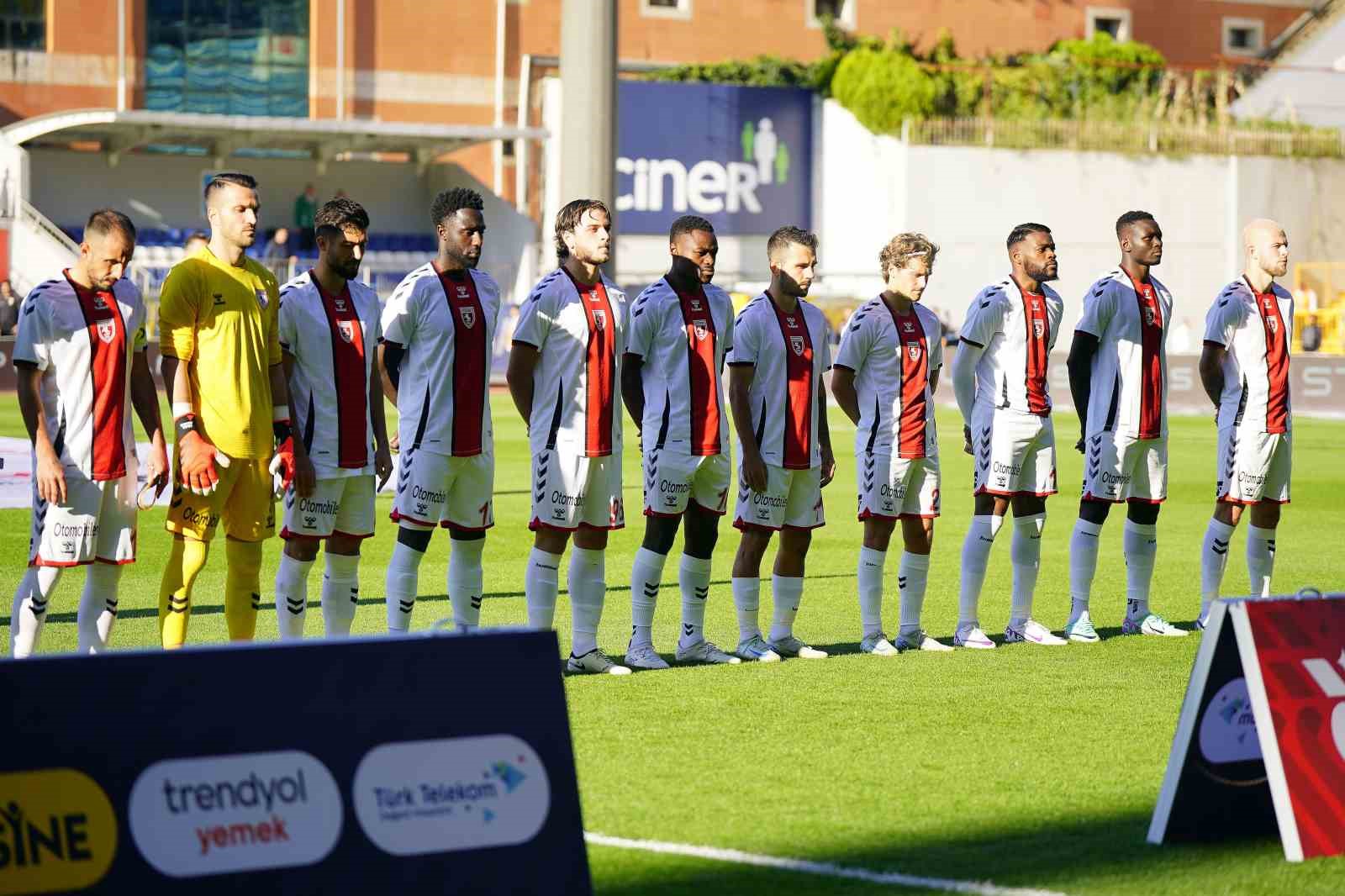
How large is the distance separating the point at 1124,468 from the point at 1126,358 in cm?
59

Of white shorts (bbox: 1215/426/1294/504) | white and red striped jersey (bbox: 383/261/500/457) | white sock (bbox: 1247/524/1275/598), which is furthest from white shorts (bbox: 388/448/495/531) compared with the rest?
white sock (bbox: 1247/524/1275/598)

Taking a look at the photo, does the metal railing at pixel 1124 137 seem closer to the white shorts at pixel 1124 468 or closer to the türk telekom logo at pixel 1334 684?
the white shorts at pixel 1124 468

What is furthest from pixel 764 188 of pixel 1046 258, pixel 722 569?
pixel 1046 258

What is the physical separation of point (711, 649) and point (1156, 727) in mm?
2306

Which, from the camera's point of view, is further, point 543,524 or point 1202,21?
point 1202,21

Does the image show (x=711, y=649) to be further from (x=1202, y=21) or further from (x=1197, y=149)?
(x=1202, y=21)

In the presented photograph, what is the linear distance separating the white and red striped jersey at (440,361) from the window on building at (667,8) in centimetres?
4167

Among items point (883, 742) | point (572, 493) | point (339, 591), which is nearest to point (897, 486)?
point (572, 493)

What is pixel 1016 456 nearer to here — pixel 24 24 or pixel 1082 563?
pixel 1082 563

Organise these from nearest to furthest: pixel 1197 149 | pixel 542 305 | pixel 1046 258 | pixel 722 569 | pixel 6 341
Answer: pixel 542 305 → pixel 1046 258 → pixel 722 569 → pixel 6 341 → pixel 1197 149

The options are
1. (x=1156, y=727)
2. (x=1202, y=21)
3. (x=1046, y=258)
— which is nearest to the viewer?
(x=1156, y=727)

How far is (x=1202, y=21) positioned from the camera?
55.1 meters

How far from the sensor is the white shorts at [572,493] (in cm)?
840

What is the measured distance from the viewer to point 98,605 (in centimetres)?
767
